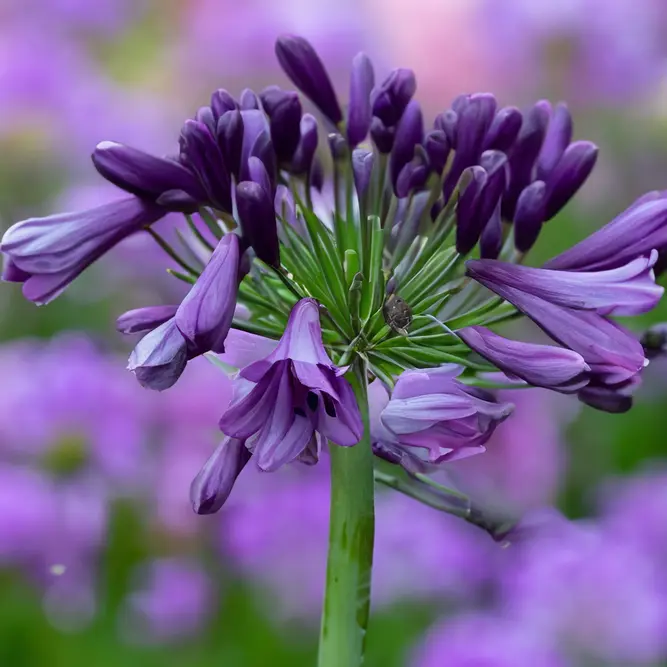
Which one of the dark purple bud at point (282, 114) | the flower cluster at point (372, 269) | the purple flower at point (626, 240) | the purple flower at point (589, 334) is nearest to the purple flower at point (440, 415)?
the flower cluster at point (372, 269)

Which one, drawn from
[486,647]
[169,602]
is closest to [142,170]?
[486,647]

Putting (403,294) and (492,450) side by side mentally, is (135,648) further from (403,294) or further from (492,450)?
(403,294)

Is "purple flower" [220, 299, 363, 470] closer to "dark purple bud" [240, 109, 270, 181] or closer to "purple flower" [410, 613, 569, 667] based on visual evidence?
"dark purple bud" [240, 109, 270, 181]

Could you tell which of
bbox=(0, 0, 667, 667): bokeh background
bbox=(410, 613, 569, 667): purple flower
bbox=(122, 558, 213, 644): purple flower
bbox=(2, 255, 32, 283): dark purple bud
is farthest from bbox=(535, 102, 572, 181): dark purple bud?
bbox=(122, 558, 213, 644): purple flower

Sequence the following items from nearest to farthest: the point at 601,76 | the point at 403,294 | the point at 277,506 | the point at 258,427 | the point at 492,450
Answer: the point at 258,427 → the point at 403,294 → the point at 277,506 → the point at 492,450 → the point at 601,76

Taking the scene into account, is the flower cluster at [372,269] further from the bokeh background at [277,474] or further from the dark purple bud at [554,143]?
the bokeh background at [277,474]

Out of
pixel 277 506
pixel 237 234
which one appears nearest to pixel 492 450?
pixel 277 506
